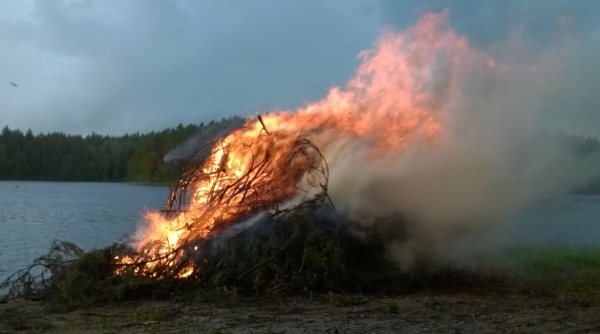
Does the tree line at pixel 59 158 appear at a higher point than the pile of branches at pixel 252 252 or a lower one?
higher

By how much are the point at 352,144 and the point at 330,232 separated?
2.99m

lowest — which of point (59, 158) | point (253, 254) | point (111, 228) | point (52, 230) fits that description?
point (253, 254)

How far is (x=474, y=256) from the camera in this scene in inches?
723

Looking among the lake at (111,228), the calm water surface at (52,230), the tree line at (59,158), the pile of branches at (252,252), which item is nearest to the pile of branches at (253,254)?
the pile of branches at (252,252)

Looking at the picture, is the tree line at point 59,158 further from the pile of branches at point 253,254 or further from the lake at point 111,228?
the pile of branches at point 253,254

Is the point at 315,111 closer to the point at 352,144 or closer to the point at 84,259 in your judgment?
the point at 352,144

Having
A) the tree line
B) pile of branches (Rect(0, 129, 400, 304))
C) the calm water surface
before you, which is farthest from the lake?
the tree line

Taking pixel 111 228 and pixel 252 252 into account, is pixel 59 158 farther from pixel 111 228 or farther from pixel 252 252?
pixel 252 252

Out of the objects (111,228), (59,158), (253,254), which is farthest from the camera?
(59,158)

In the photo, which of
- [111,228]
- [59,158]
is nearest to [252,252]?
[111,228]

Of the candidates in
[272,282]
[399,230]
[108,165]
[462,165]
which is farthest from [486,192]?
[108,165]

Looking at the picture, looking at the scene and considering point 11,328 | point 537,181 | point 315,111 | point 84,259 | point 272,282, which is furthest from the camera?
point 537,181

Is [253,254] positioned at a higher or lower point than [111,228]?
lower

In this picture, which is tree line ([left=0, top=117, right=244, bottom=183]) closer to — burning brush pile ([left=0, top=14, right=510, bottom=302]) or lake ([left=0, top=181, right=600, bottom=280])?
lake ([left=0, top=181, right=600, bottom=280])
